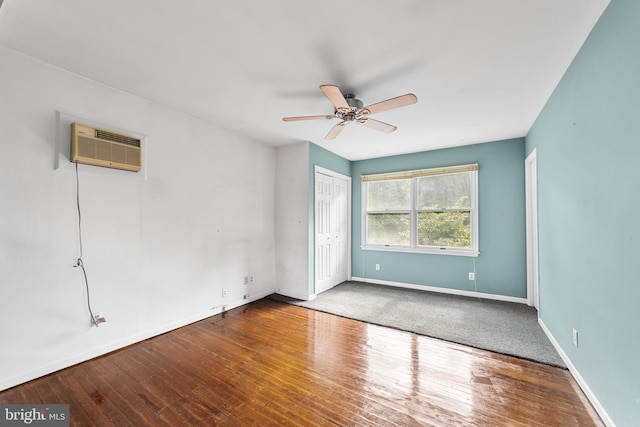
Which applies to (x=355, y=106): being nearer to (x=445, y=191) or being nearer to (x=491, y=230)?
(x=445, y=191)

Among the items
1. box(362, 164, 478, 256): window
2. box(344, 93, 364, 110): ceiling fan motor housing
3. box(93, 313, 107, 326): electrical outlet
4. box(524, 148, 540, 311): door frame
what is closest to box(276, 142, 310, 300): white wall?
box(362, 164, 478, 256): window

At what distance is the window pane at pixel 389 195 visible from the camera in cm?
493

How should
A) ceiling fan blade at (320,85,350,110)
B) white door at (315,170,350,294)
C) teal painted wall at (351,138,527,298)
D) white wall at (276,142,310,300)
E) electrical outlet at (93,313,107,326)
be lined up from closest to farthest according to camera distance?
ceiling fan blade at (320,85,350,110), electrical outlet at (93,313,107,326), teal painted wall at (351,138,527,298), white wall at (276,142,310,300), white door at (315,170,350,294)

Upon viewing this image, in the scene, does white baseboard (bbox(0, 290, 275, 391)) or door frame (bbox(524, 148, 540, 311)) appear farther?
door frame (bbox(524, 148, 540, 311))

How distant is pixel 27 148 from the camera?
210 cm

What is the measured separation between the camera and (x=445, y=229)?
14.9ft

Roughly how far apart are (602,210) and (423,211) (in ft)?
10.1

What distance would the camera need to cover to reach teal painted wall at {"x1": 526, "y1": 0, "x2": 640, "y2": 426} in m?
1.36

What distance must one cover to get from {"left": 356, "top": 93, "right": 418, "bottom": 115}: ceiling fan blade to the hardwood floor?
7.42 feet

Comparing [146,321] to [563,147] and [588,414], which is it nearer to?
[588,414]

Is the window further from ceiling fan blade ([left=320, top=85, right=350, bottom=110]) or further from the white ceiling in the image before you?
ceiling fan blade ([left=320, top=85, right=350, bottom=110])

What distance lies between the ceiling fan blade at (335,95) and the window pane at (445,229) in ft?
9.99

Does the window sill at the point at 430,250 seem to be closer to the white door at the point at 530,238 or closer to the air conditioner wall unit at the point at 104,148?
the white door at the point at 530,238

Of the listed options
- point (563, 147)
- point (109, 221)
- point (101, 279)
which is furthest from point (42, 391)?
point (563, 147)
